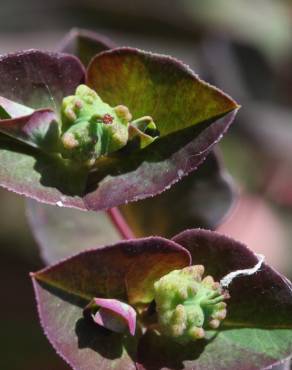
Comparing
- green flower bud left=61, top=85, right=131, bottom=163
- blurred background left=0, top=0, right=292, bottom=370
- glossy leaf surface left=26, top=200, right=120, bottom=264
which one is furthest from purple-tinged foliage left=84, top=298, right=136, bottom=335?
blurred background left=0, top=0, right=292, bottom=370

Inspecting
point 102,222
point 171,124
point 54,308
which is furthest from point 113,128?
point 102,222

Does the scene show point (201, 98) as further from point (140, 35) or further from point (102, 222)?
point (140, 35)

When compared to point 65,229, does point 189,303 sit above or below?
above

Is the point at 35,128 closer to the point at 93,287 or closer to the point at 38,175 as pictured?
the point at 38,175

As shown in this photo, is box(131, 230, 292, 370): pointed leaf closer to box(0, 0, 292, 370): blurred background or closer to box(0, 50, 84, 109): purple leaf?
box(0, 50, 84, 109): purple leaf

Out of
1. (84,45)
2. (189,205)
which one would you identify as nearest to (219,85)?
(189,205)

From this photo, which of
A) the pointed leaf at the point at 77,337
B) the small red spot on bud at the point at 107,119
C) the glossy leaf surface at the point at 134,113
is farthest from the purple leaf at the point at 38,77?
the pointed leaf at the point at 77,337

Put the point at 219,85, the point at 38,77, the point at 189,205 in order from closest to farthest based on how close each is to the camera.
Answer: the point at 38,77
the point at 189,205
the point at 219,85
